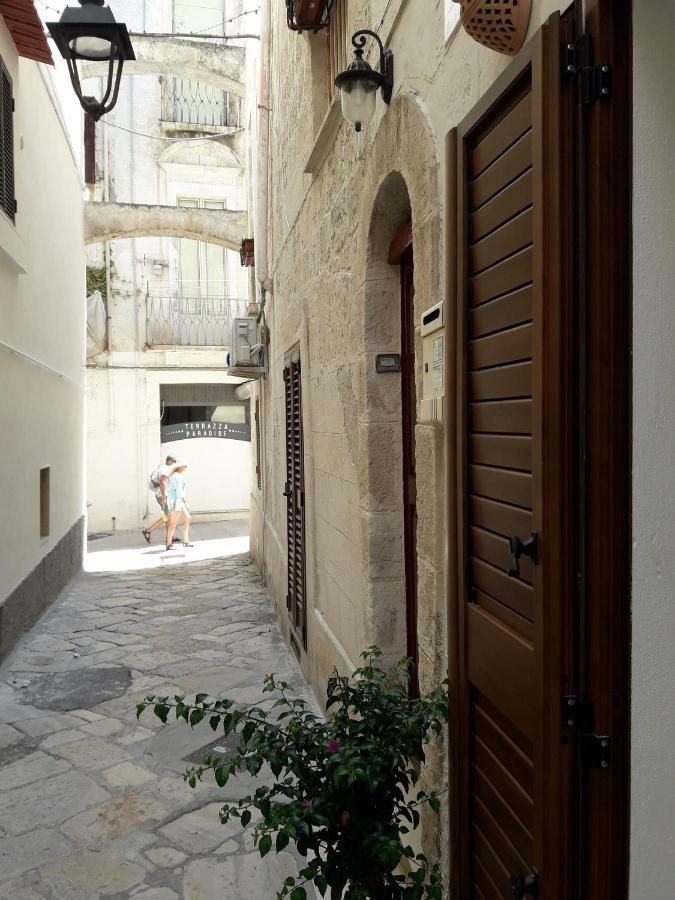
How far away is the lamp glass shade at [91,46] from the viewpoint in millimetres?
4461

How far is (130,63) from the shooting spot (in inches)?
412

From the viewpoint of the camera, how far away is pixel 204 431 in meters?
16.3

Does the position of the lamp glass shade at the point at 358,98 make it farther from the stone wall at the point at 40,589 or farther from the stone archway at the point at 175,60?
the stone archway at the point at 175,60

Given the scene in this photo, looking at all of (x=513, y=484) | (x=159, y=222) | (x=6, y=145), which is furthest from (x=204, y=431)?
(x=513, y=484)

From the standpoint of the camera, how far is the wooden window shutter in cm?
599

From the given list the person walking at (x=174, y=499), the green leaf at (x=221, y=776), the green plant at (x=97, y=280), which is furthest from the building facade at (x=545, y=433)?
the green plant at (x=97, y=280)

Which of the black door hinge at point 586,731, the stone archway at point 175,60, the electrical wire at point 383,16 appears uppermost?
the stone archway at point 175,60

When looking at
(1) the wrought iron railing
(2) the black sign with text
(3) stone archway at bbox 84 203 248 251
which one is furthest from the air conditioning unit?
(1) the wrought iron railing

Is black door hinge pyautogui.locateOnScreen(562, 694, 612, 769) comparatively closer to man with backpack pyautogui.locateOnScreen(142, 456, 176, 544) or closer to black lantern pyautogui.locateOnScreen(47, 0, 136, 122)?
black lantern pyautogui.locateOnScreen(47, 0, 136, 122)

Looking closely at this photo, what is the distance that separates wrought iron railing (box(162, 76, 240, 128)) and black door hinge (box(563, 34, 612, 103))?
53.2 ft

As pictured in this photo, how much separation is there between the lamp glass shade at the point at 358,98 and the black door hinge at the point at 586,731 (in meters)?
2.27

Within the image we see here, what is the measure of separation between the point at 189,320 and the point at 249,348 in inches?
287

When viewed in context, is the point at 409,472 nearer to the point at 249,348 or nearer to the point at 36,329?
Result: the point at 36,329

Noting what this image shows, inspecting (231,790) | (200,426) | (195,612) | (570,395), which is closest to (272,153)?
(195,612)
